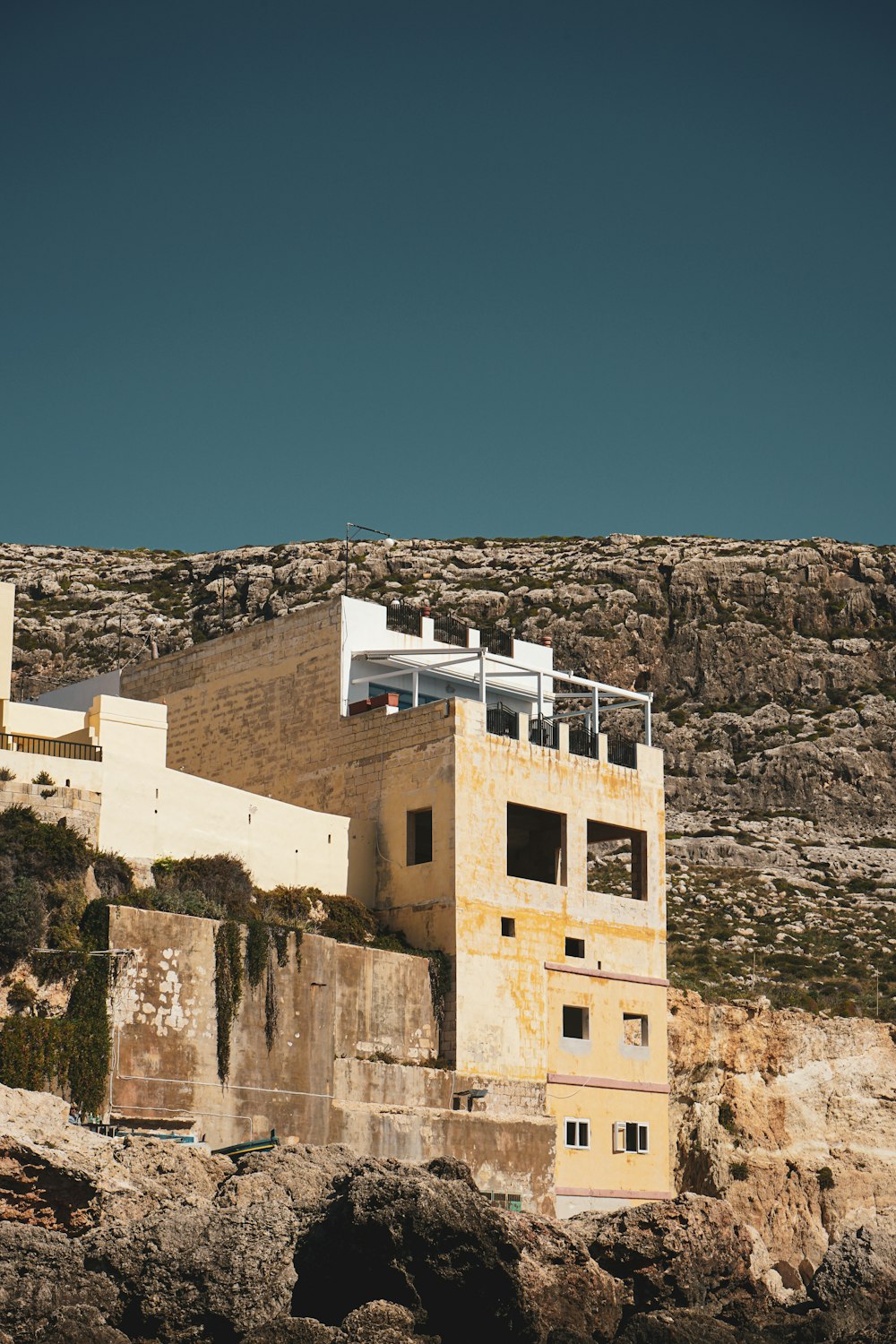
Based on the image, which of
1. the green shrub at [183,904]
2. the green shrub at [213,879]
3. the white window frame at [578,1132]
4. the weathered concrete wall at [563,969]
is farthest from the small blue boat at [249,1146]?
the white window frame at [578,1132]

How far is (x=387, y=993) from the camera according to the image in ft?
128

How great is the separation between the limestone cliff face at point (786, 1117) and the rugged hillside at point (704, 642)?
619 inches

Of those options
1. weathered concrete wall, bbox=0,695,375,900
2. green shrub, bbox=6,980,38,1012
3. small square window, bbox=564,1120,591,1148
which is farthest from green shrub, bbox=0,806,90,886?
small square window, bbox=564,1120,591,1148

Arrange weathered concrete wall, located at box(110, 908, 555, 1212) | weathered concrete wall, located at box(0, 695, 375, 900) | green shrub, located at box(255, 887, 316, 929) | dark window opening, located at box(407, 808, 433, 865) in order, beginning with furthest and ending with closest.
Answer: dark window opening, located at box(407, 808, 433, 865) → green shrub, located at box(255, 887, 316, 929) → weathered concrete wall, located at box(0, 695, 375, 900) → weathered concrete wall, located at box(110, 908, 555, 1212)

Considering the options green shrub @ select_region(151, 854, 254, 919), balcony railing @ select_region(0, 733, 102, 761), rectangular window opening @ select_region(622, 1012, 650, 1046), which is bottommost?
rectangular window opening @ select_region(622, 1012, 650, 1046)

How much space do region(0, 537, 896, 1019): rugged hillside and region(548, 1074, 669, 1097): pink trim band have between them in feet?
83.5

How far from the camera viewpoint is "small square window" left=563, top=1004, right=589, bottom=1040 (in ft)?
140

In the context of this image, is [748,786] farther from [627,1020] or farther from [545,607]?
[627,1020]

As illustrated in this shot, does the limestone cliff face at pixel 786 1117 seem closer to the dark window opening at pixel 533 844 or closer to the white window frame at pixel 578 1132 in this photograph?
the dark window opening at pixel 533 844

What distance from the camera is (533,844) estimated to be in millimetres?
46031

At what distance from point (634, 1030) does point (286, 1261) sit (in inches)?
954

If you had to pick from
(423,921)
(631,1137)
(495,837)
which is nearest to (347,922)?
(423,921)

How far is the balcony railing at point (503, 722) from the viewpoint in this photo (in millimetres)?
43344

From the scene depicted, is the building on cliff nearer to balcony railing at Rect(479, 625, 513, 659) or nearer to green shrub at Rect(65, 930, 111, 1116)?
green shrub at Rect(65, 930, 111, 1116)
